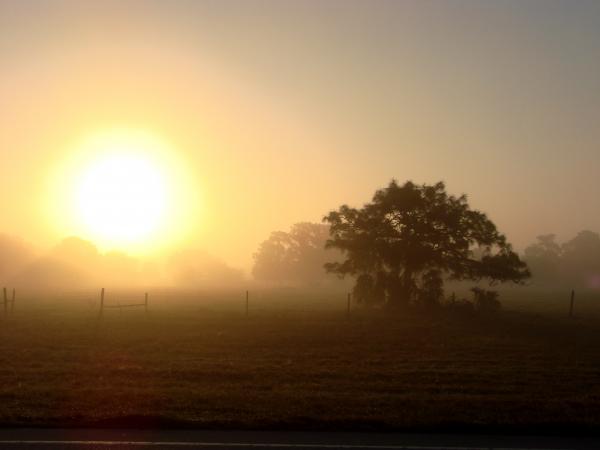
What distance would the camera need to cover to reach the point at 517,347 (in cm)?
2178

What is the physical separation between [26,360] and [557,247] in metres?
197

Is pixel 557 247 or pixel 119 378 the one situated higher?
pixel 557 247

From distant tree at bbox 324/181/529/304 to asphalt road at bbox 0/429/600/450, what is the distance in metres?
31.8

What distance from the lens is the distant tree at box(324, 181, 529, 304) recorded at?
42.1m

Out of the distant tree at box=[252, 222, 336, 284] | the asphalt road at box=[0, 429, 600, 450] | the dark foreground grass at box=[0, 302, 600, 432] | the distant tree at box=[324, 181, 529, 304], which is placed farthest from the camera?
the distant tree at box=[252, 222, 336, 284]

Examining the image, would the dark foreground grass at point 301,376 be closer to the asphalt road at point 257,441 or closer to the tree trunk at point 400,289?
the asphalt road at point 257,441

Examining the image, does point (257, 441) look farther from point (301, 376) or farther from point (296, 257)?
point (296, 257)

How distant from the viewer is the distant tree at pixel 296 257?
138500 mm

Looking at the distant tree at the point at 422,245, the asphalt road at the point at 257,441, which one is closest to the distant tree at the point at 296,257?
the distant tree at the point at 422,245

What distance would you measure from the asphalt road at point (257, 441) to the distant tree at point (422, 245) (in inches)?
1254

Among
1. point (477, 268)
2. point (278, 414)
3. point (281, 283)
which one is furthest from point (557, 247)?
point (278, 414)

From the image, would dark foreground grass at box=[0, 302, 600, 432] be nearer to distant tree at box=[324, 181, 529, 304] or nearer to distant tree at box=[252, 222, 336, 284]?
distant tree at box=[324, 181, 529, 304]

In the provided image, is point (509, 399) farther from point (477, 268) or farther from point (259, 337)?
point (477, 268)

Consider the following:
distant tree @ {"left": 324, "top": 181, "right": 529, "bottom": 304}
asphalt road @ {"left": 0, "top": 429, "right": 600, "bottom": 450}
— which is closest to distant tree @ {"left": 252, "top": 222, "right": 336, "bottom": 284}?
distant tree @ {"left": 324, "top": 181, "right": 529, "bottom": 304}
